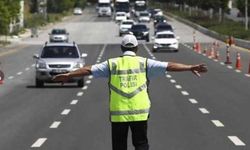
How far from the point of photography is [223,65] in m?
40.9

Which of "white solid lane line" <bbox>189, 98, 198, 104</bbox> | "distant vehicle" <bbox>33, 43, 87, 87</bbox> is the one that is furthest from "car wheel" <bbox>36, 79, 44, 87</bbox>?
"white solid lane line" <bbox>189, 98, 198, 104</bbox>

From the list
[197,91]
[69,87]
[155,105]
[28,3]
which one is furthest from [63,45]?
[28,3]

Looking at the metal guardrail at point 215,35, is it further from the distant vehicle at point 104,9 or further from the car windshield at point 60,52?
the car windshield at point 60,52

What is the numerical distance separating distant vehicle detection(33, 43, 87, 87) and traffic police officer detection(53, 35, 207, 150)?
62.3 feet

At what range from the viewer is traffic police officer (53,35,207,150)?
793 cm

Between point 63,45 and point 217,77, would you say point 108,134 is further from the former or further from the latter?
point 217,77

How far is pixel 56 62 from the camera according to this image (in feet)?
91.4

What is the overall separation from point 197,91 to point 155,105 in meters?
4.89

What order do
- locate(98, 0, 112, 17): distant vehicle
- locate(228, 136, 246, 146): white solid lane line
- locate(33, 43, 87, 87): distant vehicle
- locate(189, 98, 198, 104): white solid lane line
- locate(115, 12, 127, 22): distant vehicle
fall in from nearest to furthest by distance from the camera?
locate(228, 136, 246, 146): white solid lane line
locate(189, 98, 198, 104): white solid lane line
locate(33, 43, 87, 87): distant vehicle
locate(115, 12, 127, 22): distant vehicle
locate(98, 0, 112, 17): distant vehicle

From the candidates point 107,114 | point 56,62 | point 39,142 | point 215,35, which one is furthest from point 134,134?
point 215,35

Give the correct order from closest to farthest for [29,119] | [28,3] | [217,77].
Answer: [29,119], [217,77], [28,3]

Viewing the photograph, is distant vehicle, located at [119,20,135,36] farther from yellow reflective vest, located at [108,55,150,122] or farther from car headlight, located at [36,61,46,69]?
yellow reflective vest, located at [108,55,150,122]

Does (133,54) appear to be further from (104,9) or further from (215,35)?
(104,9)

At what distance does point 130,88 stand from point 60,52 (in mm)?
21070
